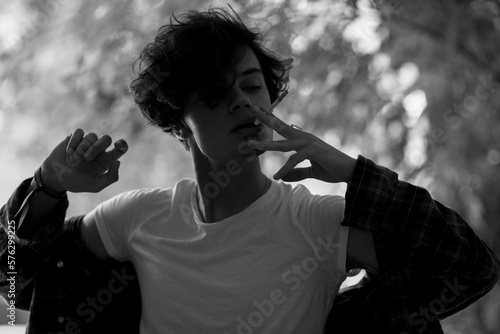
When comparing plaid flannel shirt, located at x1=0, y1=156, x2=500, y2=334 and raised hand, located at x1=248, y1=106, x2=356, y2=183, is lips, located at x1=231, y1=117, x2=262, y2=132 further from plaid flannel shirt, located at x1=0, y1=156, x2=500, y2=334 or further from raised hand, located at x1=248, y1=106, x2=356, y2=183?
plaid flannel shirt, located at x1=0, y1=156, x2=500, y2=334

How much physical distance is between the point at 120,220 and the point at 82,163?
0.14m

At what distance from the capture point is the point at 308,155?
87 centimetres

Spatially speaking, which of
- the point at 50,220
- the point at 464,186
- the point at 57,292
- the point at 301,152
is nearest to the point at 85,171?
the point at 50,220

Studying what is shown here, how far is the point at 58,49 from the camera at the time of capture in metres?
1.79

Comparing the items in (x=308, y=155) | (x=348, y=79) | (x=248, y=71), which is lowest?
(x=348, y=79)

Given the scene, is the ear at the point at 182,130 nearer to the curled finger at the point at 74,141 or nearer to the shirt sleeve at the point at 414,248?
the curled finger at the point at 74,141

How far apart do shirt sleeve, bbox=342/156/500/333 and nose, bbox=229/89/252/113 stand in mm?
209

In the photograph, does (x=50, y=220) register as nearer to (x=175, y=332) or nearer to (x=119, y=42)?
A: (x=175, y=332)

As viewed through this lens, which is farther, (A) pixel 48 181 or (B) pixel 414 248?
(A) pixel 48 181

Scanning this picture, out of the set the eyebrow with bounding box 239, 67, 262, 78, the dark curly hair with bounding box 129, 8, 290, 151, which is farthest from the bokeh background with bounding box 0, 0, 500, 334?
the eyebrow with bounding box 239, 67, 262, 78

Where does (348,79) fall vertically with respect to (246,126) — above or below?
below

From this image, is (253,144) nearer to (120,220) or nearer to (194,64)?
(194,64)

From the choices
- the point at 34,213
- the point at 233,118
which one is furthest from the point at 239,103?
the point at 34,213

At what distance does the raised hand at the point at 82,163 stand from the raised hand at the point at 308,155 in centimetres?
26
